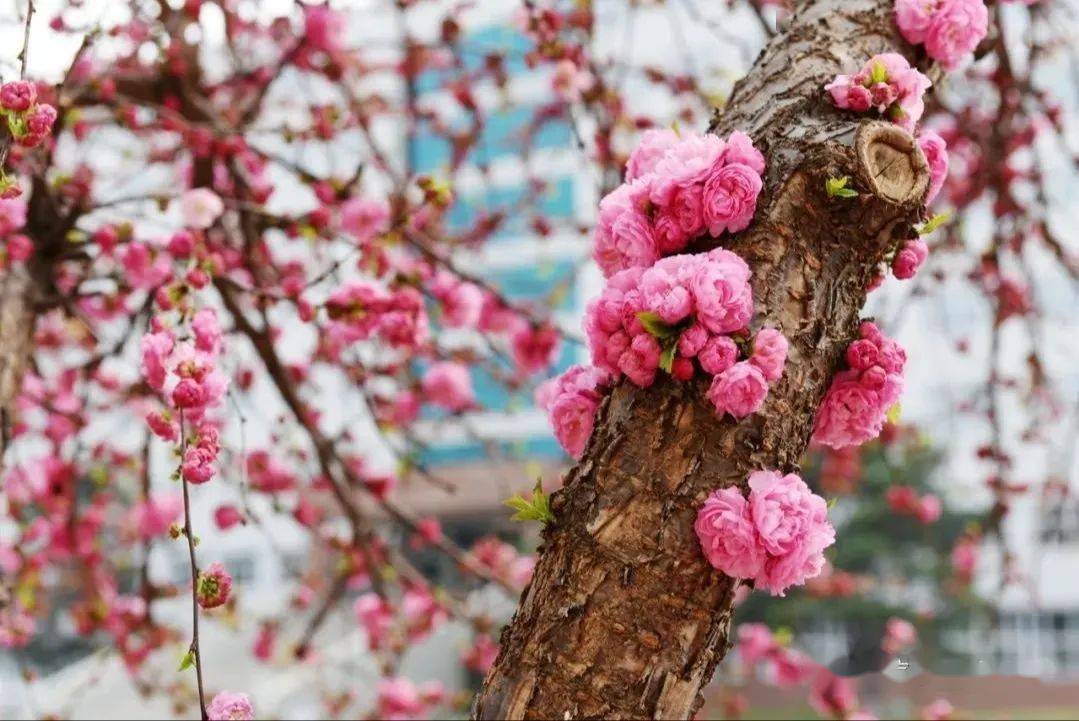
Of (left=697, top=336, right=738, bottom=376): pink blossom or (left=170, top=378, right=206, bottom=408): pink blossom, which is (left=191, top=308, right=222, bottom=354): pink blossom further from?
(left=697, top=336, right=738, bottom=376): pink blossom

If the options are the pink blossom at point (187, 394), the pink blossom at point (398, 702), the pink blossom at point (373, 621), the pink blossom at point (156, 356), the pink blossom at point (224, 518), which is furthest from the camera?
the pink blossom at point (373, 621)

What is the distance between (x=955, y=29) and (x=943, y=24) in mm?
18

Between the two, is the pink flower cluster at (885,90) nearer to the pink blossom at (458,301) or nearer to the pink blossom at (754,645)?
the pink blossom at (458,301)

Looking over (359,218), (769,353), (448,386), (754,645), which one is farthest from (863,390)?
(754,645)

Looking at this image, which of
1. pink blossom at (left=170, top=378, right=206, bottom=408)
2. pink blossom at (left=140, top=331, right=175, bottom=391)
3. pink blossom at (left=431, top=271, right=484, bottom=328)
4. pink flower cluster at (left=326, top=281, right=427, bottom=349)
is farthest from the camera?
Answer: pink blossom at (left=431, top=271, right=484, bottom=328)

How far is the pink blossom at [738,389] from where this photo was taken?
4.02 feet

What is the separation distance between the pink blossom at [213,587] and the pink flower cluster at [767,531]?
23.6 inches

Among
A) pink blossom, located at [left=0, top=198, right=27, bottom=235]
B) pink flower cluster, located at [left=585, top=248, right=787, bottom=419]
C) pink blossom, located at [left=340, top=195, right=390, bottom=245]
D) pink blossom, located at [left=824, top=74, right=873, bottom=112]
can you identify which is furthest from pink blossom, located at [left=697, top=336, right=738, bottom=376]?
pink blossom, located at [left=340, top=195, right=390, bottom=245]

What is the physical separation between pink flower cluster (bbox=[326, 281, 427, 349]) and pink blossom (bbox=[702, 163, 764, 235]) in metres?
1.08

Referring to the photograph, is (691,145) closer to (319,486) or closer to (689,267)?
(689,267)

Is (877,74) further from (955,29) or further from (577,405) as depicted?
(577,405)

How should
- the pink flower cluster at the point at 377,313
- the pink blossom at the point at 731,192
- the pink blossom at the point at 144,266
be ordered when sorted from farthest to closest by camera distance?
the pink blossom at the point at 144,266 → the pink flower cluster at the point at 377,313 → the pink blossom at the point at 731,192

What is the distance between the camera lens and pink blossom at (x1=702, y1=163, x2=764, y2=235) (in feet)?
4.25

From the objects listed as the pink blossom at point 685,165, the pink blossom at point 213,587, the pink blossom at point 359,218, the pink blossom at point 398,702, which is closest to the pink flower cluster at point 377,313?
the pink blossom at point 359,218
